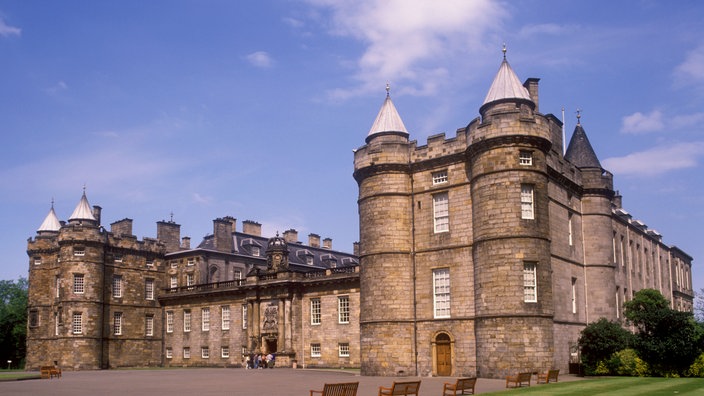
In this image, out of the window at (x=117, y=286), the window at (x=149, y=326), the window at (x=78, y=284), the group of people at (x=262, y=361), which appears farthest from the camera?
the window at (x=149, y=326)

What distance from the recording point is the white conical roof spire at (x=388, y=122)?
39.3 metres

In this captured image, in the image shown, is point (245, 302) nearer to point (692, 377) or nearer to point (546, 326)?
point (546, 326)

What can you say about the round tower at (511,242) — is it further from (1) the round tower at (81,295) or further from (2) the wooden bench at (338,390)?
(1) the round tower at (81,295)

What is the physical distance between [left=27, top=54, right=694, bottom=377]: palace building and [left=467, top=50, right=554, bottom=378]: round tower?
A: 65 millimetres

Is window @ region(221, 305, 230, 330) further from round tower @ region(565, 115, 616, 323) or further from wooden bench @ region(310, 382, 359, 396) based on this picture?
wooden bench @ region(310, 382, 359, 396)

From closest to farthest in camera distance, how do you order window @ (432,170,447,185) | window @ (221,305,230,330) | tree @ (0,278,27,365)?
1. window @ (432,170,447,185)
2. window @ (221,305,230,330)
3. tree @ (0,278,27,365)

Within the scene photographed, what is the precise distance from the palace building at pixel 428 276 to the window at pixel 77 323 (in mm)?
160

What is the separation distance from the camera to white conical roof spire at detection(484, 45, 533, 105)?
117ft

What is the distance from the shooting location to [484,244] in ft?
111

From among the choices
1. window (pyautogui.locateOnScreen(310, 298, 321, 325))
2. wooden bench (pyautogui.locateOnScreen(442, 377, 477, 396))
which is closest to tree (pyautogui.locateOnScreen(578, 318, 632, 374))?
wooden bench (pyautogui.locateOnScreen(442, 377, 477, 396))

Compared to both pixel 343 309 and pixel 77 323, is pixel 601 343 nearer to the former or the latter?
pixel 343 309

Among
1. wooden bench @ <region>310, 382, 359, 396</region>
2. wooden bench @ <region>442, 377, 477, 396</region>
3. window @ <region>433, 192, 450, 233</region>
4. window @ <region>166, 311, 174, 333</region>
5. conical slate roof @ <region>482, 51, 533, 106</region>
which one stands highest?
conical slate roof @ <region>482, 51, 533, 106</region>

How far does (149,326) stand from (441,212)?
33.3m

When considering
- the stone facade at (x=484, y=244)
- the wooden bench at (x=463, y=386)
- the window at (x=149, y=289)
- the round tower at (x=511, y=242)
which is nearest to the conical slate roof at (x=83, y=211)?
the window at (x=149, y=289)
